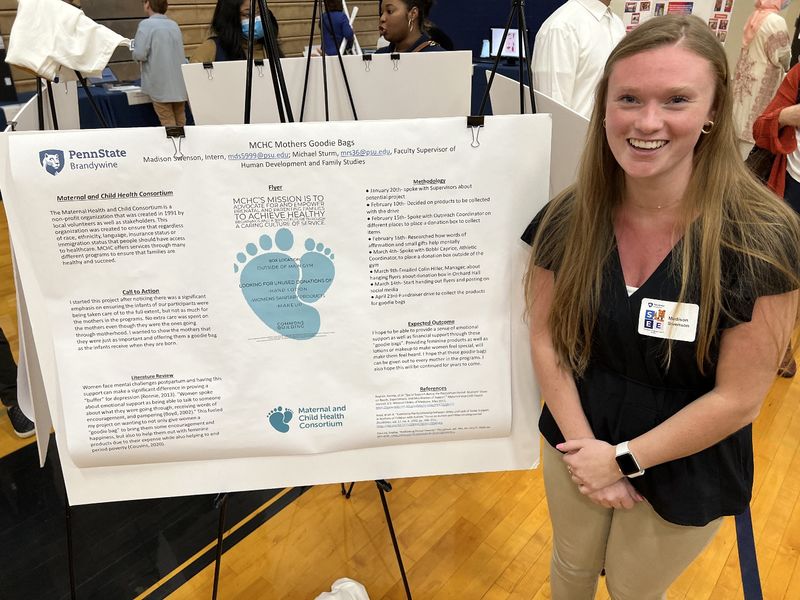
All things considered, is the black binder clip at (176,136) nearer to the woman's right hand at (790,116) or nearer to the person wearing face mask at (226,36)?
the woman's right hand at (790,116)

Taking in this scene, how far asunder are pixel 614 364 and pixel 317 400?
595mm

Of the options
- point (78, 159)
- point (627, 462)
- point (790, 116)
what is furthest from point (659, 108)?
point (790, 116)

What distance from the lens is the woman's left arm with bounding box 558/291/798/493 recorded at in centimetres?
92

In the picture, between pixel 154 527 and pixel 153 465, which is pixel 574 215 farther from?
pixel 154 527

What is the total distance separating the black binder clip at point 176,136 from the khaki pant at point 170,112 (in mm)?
4666

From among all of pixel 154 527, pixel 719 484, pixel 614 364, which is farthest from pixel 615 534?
pixel 154 527

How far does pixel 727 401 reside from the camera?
3.21 ft

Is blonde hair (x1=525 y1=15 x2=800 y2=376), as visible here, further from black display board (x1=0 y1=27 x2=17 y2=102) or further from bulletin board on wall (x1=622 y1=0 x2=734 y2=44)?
black display board (x1=0 y1=27 x2=17 y2=102)

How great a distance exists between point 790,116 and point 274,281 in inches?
84.8

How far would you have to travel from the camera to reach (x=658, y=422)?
1.06 metres

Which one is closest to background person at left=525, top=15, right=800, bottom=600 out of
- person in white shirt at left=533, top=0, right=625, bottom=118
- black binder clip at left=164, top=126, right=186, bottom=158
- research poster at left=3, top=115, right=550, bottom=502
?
research poster at left=3, top=115, right=550, bottom=502

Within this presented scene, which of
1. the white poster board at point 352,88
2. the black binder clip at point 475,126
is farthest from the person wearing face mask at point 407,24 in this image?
the black binder clip at point 475,126

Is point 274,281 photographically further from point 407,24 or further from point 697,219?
point 407,24

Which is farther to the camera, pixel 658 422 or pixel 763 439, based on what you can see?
pixel 763 439
